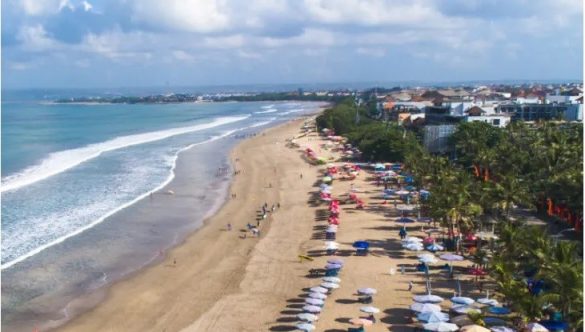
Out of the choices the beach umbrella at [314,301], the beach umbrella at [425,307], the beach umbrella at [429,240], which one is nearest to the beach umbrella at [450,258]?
the beach umbrella at [429,240]

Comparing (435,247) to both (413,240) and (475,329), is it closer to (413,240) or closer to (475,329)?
(413,240)

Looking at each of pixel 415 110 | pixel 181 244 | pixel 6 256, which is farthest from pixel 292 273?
pixel 415 110

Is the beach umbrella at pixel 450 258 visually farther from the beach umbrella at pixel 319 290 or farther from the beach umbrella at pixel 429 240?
the beach umbrella at pixel 319 290

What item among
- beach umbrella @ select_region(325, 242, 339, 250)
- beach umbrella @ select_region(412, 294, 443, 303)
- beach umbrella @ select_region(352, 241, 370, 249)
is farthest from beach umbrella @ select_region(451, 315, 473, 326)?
beach umbrella @ select_region(325, 242, 339, 250)

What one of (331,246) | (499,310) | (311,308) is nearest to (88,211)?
(331,246)

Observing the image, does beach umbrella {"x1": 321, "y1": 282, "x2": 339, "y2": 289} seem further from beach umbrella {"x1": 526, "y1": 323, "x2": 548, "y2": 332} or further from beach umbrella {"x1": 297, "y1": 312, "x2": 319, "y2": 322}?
beach umbrella {"x1": 526, "y1": 323, "x2": 548, "y2": 332}

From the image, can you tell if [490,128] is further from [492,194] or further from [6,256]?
[6,256]
